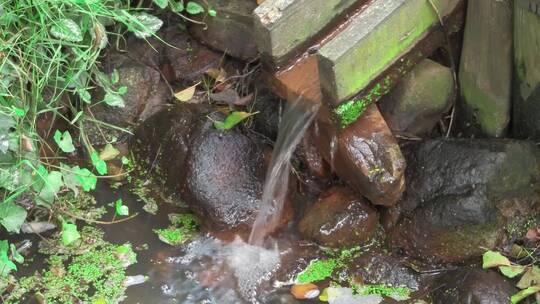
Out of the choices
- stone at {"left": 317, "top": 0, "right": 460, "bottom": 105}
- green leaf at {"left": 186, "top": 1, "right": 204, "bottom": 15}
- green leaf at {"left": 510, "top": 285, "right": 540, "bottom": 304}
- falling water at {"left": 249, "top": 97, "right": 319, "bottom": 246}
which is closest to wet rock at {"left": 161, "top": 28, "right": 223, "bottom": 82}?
green leaf at {"left": 186, "top": 1, "right": 204, "bottom": 15}

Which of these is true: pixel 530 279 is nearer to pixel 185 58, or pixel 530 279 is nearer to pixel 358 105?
Result: pixel 358 105

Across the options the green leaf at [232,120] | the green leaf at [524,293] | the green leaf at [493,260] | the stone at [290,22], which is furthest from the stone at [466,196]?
the green leaf at [232,120]

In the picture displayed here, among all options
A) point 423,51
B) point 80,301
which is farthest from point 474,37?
point 80,301

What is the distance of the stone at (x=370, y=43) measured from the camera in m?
3.13

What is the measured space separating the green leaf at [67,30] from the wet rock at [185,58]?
1.04 metres

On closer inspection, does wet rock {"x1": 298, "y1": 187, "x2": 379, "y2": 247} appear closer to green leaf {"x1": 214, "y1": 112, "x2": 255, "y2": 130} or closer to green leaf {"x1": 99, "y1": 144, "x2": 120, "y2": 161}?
green leaf {"x1": 214, "y1": 112, "x2": 255, "y2": 130}

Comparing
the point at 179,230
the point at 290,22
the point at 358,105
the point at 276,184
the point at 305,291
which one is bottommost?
the point at 305,291

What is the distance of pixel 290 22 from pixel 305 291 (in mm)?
1354

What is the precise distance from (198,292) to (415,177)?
128 centimetres

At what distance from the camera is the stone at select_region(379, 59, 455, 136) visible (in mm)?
3576

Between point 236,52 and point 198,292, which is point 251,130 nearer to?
point 236,52

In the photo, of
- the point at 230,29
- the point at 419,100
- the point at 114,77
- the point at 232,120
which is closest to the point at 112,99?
the point at 114,77

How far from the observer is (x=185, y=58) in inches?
171

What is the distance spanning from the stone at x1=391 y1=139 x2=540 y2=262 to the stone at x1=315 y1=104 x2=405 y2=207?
15cm
